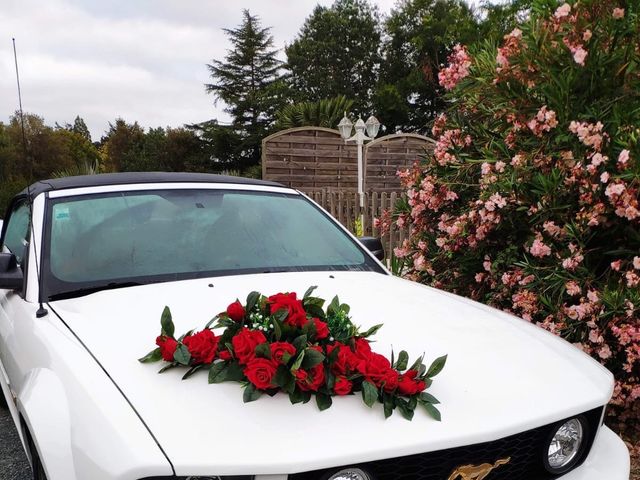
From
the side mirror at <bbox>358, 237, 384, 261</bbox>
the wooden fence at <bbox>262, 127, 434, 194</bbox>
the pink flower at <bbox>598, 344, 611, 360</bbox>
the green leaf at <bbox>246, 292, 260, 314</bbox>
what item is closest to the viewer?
the green leaf at <bbox>246, 292, 260, 314</bbox>

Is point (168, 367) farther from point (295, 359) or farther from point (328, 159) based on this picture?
point (328, 159)

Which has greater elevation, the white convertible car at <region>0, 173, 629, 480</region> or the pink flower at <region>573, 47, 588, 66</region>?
the pink flower at <region>573, 47, 588, 66</region>

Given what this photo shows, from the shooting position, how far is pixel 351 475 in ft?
4.65

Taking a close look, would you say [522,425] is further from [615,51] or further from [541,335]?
[615,51]

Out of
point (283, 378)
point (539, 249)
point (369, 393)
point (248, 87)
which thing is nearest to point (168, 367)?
point (283, 378)

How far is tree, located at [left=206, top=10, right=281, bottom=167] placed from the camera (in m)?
41.4

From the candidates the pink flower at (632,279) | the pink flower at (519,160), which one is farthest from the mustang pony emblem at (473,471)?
the pink flower at (519,160)

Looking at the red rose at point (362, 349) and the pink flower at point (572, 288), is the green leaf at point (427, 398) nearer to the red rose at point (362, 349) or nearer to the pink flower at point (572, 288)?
the red rose at point (362, 349)

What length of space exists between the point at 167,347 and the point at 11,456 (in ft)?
6.66

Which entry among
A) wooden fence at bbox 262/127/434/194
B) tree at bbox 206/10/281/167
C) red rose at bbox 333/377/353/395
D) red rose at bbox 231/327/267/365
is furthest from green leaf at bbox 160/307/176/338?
tree at bbox 206/10/281/167

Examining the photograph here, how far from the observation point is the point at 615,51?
3.27 meters

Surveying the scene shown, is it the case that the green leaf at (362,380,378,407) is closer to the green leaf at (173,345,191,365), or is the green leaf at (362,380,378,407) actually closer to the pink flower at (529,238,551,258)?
the green leaf at (173,345,191,365)

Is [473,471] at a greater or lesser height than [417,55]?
lesser

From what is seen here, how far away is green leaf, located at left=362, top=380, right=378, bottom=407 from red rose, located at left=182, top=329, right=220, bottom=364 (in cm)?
45
